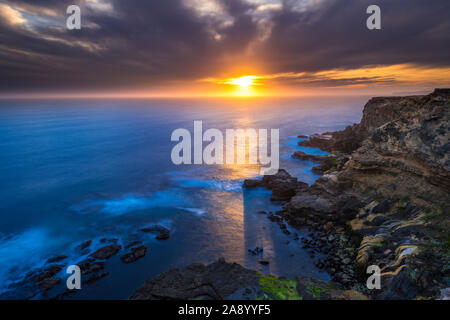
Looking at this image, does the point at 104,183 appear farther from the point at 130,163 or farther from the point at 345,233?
the point at 345,233

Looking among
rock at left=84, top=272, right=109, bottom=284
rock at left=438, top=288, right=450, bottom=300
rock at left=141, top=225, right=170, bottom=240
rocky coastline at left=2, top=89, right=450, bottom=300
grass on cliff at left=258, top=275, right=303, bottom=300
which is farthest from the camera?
rock at left=141, top=225, right=170, bottom=240

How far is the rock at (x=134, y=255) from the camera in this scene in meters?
23.4

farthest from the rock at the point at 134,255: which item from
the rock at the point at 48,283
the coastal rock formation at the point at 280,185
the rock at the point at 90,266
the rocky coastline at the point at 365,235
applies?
the coastal rock formation at the point at 280,185

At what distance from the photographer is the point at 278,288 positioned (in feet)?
52.3

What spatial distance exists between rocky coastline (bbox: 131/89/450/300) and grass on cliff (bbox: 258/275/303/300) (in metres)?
0.07

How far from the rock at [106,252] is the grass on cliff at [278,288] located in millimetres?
16040

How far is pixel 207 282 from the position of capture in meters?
16.5

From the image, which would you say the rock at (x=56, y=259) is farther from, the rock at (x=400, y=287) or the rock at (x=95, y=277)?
the rock at (x=400, y=287)

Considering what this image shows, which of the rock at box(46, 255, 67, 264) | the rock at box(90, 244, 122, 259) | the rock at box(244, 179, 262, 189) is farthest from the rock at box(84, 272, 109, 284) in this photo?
the rock at box(244, 179, 262, 189)

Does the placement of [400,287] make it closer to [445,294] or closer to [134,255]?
[445,294]

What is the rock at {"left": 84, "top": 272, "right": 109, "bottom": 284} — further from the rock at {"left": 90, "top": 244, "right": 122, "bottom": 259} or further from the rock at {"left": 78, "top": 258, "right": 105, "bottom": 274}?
the rock at {"left": 90, "top": 244, "right": 122, "bottom": 259}

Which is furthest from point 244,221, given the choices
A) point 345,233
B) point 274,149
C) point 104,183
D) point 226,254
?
→ point 274,149

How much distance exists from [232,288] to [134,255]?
12.6m

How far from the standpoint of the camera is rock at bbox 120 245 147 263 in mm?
23422
